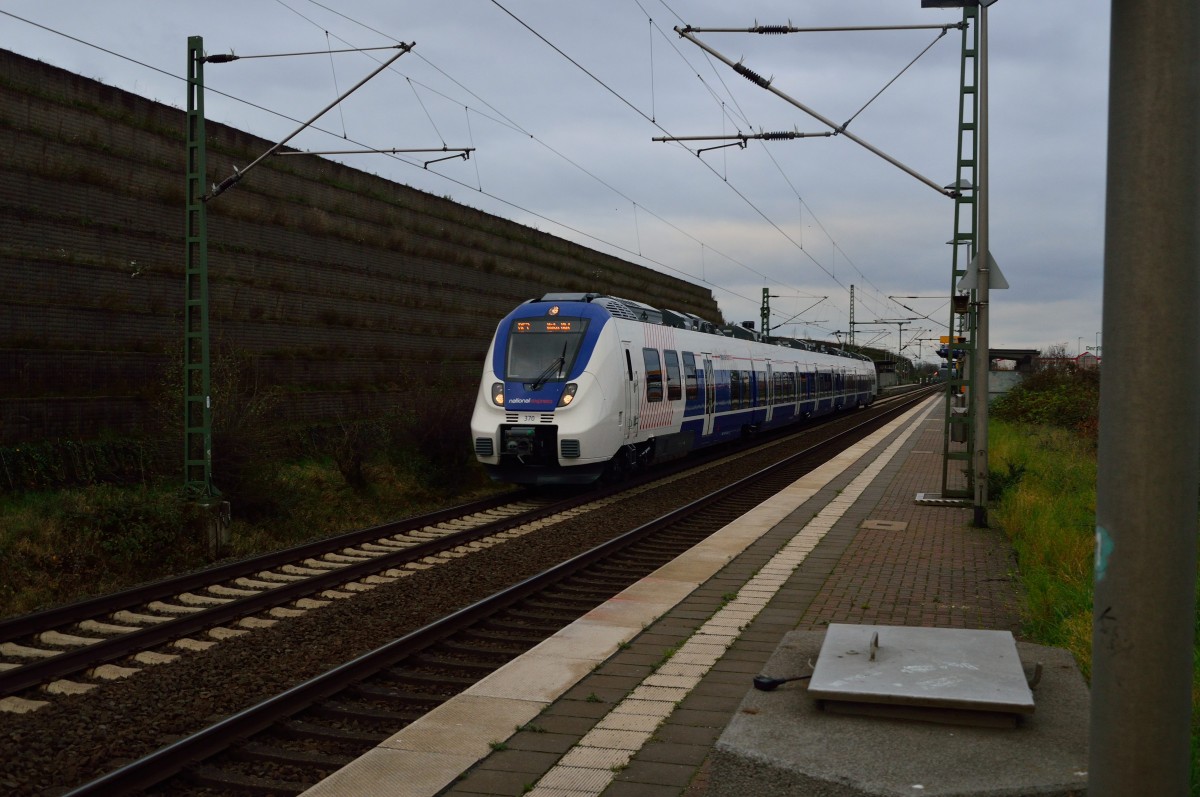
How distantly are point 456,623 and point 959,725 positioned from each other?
16.2ft

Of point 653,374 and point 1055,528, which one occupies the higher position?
point 653,374

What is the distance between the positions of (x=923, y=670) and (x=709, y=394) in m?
19.4

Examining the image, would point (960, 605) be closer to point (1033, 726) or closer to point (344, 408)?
point (1033, 726)

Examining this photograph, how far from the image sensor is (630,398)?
719 inches

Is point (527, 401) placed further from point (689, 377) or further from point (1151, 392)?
point (1151, 392)

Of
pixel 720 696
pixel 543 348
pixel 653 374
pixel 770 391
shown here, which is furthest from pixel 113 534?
pixel 770 391

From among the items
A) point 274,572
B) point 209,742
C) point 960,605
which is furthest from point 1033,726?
point 274,572

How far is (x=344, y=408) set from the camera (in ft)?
75.5

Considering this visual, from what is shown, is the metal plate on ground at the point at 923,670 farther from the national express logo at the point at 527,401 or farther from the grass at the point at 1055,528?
the national express logo at the point at 527,401

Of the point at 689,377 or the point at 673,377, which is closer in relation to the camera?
the point at 673,377

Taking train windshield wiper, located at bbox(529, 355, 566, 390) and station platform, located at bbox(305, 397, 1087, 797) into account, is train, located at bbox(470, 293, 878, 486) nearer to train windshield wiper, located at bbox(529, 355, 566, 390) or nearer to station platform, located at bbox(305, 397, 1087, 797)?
train windshield wiper, located at bbox(529, 355, 566, 390)

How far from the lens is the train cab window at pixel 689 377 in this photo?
71.6 ft

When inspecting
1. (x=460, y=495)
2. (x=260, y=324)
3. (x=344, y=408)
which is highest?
(x=260, y=324)

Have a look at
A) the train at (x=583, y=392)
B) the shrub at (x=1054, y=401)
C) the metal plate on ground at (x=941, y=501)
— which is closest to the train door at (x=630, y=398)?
the train at (x=583, y=392)
